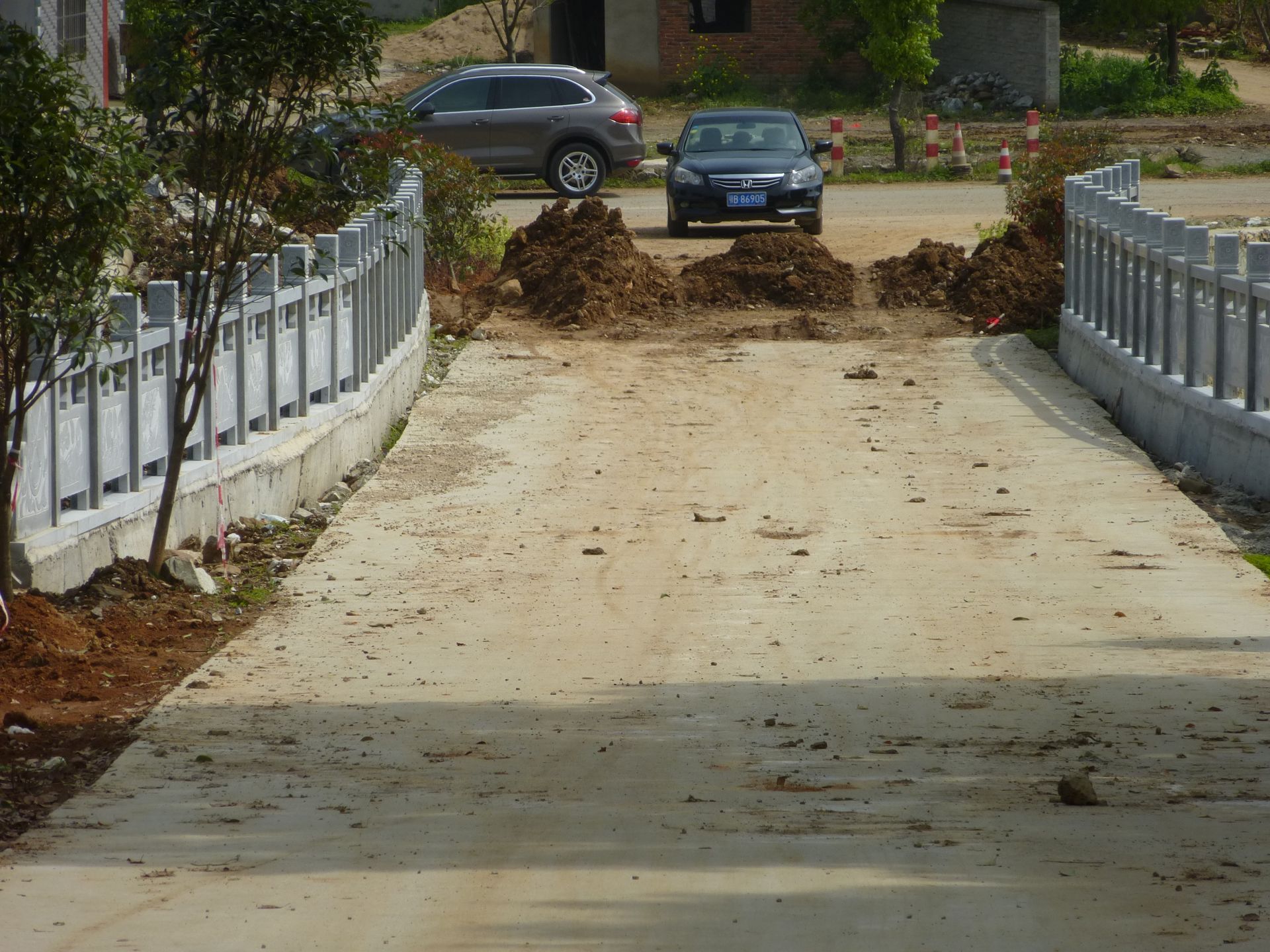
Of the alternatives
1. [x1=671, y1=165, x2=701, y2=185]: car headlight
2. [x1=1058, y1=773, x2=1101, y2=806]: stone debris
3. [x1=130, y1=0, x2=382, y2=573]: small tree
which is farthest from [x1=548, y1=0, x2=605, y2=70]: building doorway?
[x1=1058, y1=773, x2=1101, y2=806]: stone debris

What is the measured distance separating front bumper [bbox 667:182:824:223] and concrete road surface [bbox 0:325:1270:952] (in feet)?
32.3

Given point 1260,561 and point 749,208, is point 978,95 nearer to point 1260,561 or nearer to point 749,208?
point 749,208

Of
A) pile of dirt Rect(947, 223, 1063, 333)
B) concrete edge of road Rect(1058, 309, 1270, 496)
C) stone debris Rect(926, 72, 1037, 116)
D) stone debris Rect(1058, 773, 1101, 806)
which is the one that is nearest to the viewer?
stone debris Rect(1058, 773, 1101, 806)

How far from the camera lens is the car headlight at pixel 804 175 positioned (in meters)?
21.0

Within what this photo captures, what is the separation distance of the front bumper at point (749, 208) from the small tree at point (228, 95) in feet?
42.5

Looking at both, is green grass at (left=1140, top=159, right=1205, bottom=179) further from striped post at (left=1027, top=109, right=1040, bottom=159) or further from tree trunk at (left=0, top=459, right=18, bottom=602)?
tree trunk at (left=0, top=459, right=18, bottom=602)

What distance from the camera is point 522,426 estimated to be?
12656mm

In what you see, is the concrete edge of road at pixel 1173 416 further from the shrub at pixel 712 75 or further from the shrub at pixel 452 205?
the shrub at pixel 712 75

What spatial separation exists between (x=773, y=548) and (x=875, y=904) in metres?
4.82

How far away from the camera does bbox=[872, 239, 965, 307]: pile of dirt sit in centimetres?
1805

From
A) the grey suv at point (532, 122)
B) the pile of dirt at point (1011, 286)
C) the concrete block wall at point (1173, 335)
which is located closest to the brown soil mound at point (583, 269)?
the pile of dirt at point (1011, 286)

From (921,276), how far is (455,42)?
23.8 metres

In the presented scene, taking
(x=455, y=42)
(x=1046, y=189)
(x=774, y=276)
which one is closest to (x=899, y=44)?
(x=1046, y=189)

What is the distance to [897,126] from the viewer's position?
2788cm
